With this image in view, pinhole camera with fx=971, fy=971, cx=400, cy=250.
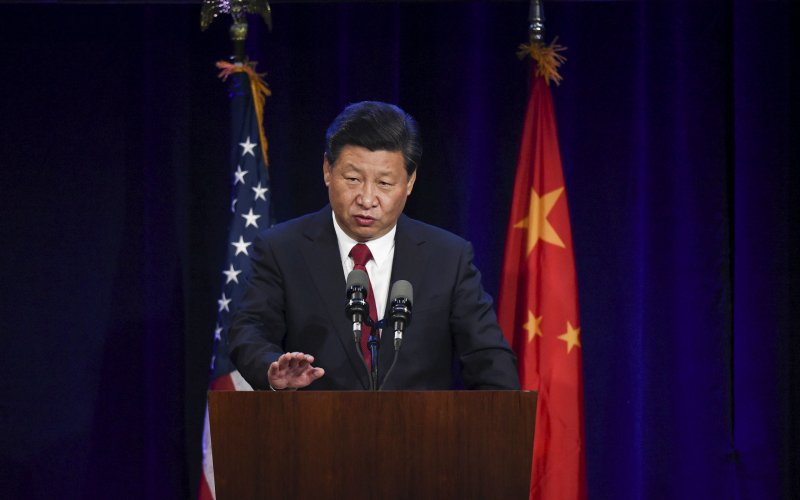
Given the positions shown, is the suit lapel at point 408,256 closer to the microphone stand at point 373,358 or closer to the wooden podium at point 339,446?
the microphone stand at point 373,358

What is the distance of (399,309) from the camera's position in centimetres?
241

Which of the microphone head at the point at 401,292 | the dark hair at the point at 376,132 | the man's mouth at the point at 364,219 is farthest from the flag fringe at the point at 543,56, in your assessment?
the microphone head at the point at 401,292

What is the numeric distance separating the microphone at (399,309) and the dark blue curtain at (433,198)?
2.04 metres

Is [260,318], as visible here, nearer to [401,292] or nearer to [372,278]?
[372,278]

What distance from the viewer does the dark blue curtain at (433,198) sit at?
4340mm

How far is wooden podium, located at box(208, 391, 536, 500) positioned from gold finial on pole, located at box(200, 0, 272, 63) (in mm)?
2110

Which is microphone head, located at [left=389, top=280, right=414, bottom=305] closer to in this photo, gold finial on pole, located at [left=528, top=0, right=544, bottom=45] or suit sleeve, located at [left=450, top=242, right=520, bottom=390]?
suit sleeve, located at [left=450, top=242, right=520, bottom=390]

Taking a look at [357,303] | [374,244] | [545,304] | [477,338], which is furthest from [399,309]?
[545,304]

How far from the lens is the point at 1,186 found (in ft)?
14.6

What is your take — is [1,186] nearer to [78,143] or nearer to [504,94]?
[78,143]

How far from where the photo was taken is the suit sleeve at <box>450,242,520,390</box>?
3021 millimetres

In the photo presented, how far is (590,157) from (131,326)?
2252 mm

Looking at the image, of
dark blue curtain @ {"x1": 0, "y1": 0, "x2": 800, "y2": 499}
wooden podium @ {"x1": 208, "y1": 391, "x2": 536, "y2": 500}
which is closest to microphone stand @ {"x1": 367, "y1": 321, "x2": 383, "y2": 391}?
wooden podium @ {"x1": 208, "y1": 391, "x2": 536, "y2": 500}

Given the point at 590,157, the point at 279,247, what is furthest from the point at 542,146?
the point at 279,247
